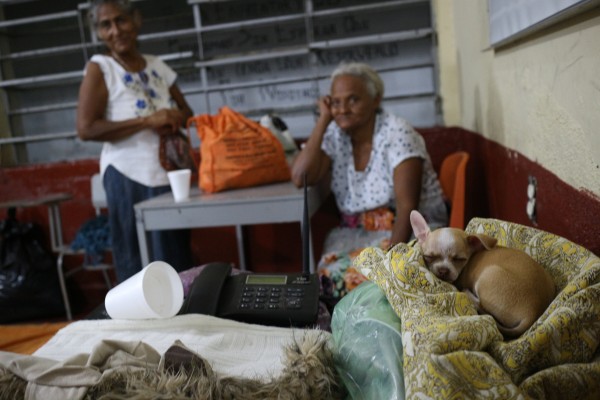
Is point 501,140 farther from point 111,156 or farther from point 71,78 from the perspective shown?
point 71,78

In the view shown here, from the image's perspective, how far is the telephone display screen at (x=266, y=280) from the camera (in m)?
1.28

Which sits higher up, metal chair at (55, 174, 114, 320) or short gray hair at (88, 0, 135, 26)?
short gray hair at (88, 0, 135, 26)

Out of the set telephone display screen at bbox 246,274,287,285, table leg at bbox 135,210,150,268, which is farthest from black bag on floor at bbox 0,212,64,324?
telephone display screen at bbox 246,274,287,285

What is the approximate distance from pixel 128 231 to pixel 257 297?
1.94 meters

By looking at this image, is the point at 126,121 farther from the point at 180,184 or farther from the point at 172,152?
the point at 180,184

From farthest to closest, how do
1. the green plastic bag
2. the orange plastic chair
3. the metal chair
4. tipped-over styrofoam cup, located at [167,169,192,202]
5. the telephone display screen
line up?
the metal chair < tipped-over styrofoam cup, located at [167,169,192,202] < the orange plastic chair < the telephone display screen < the green plastic bag

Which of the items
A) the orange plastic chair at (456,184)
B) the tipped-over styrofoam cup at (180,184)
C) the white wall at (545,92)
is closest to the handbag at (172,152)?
the tipped-over styrofoam cup at (180,184)

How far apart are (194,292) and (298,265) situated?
275 centimetres

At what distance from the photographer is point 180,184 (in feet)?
8.29

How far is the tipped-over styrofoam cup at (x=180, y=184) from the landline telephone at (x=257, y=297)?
1.24 meters

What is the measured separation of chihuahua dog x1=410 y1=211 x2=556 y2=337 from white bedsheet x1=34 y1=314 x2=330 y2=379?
26 cm

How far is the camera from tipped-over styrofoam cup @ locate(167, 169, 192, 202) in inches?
99.2

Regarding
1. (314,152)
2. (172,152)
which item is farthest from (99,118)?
(314,152)

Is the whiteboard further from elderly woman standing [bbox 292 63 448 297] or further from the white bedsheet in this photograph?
the white bedsheet
